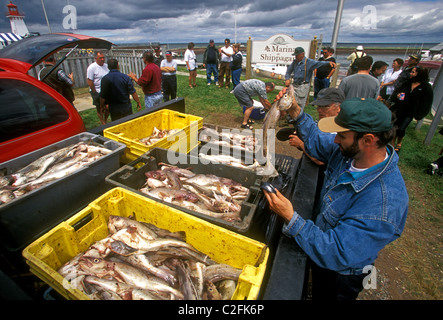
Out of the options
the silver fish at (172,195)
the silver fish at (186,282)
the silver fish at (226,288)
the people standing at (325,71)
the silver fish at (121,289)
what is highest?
the people standing at (325,71)

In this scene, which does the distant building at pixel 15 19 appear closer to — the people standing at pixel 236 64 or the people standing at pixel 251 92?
the people standing at pixel 236 64

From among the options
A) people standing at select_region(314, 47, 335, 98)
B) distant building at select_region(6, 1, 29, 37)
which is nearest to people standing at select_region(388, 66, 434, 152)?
people standing at select_region(314, 47, 335, 98)

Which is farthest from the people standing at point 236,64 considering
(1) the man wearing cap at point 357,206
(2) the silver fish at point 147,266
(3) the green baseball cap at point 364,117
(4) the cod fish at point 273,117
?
(2) the silver fish at point 147,266

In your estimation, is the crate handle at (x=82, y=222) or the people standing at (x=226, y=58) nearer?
the crate handle at (x=82, y=222)

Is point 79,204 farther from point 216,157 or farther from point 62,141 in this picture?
point 216,157

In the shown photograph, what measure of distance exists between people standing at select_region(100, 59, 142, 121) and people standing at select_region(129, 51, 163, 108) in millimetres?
908

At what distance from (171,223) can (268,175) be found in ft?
4.58

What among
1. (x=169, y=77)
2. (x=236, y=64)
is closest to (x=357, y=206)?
(x=169, y=77)

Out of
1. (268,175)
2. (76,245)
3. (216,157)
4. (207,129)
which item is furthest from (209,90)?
(76,245)

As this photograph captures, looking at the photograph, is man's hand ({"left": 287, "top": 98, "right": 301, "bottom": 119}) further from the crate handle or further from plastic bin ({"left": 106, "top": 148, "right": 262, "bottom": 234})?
the crate handle

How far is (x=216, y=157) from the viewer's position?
4016 mm

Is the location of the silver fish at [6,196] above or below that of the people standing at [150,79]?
below

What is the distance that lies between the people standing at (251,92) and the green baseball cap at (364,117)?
19.9ft

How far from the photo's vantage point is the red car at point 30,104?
2.73 m
